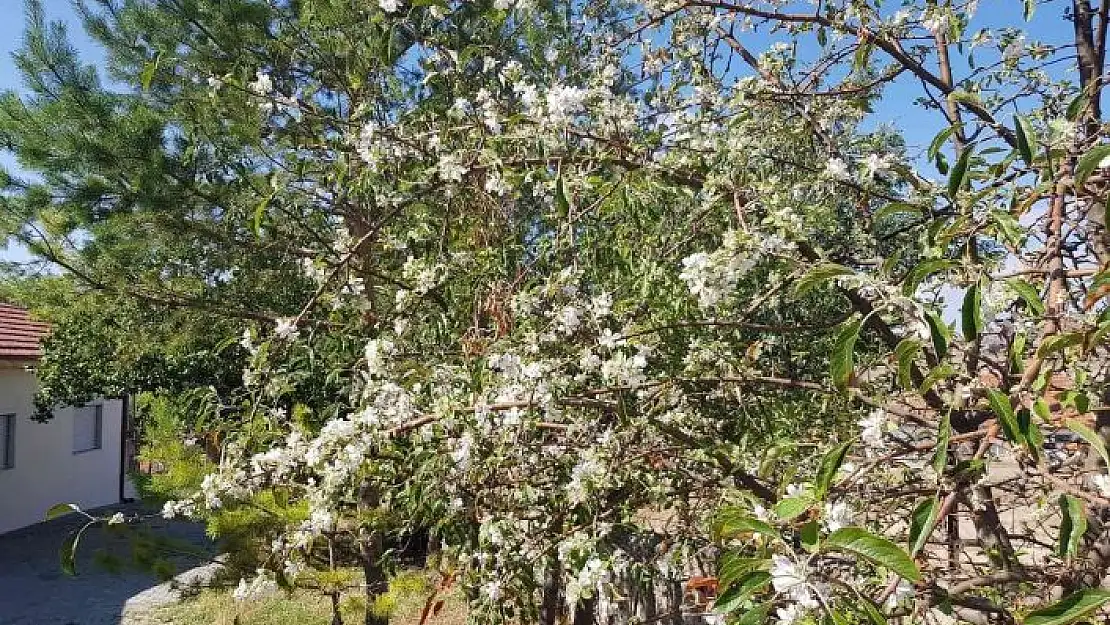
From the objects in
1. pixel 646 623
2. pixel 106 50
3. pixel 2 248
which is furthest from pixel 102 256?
pixel 646 623

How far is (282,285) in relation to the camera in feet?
15.0

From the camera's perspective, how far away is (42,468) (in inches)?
410

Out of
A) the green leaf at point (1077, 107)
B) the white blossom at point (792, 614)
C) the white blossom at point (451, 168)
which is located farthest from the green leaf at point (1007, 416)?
the white blossom at point (451, 168)

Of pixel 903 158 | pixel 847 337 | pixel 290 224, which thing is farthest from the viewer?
pixel 290 224

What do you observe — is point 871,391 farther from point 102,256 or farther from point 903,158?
point 102,256

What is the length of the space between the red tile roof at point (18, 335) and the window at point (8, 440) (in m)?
0.77

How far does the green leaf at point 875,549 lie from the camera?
0.88 m

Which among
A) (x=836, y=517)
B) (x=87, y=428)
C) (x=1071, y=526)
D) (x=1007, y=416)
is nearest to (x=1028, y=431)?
(x=1007, y=416)

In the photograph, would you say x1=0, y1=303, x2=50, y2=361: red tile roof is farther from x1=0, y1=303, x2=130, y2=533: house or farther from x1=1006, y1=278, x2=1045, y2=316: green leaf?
x1=1006, y1=278, x2=1045, y2=316: green leaf

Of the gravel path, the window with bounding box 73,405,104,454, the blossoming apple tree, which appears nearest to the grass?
the gravel path

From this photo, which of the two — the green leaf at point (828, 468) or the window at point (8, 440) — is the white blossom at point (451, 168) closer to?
the green leaf at point (828, 468)

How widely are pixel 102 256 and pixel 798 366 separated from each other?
3.99 metres

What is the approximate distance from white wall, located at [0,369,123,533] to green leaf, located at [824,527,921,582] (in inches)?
439

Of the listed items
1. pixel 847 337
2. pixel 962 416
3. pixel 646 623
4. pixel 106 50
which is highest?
pixel 106 50
